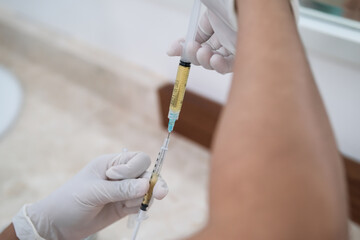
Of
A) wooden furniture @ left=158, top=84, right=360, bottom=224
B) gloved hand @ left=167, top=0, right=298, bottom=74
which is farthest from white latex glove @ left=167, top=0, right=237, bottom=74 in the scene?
wooden furniture @ left=158, top=84, right=360, bottom=224

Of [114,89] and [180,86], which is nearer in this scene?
[180,86]

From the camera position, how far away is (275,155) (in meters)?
0.32

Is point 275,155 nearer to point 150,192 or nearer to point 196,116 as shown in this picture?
point 150,192

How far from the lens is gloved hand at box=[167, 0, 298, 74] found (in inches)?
23.3

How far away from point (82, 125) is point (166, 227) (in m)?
0.61

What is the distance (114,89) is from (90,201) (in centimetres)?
81

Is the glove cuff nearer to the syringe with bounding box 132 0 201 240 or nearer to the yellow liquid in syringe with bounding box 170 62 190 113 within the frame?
the syringe with bounding box 132 0 201 240

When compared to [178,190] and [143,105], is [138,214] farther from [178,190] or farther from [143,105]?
[143,105]

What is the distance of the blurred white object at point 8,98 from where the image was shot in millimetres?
1477

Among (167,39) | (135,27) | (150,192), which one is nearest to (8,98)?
(135,27)

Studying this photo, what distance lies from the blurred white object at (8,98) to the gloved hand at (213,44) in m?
1.09

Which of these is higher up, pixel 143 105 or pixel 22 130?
pixel 143 105

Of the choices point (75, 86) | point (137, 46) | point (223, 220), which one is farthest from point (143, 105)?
point (223, 220)

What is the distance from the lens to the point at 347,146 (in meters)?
1.06
